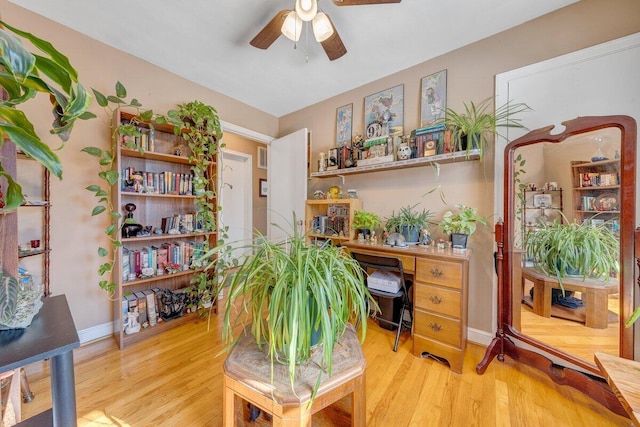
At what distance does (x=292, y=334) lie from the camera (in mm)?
737

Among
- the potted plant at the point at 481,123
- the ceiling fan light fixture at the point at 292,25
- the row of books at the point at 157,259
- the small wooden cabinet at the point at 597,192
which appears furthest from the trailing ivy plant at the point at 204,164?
the small wooden cabinet at the point at 597,192

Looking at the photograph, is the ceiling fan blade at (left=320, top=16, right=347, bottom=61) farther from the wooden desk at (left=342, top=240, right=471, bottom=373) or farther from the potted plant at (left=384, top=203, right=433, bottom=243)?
the wooden desk at (left=342, top=240, right=471, bottom=373)

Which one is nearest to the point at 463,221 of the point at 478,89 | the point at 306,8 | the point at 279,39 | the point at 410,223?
the point at 410,223

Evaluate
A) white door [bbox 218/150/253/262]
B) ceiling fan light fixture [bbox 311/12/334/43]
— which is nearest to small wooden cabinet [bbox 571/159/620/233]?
ceiling fan light fixture [bbox 311/12/334/43]

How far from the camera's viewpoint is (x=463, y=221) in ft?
5.71

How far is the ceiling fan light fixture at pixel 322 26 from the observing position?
4.60ft

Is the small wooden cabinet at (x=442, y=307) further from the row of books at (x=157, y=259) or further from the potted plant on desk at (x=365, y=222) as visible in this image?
the row of books at (x=157, y=259)

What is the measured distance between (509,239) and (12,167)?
2.49 metres

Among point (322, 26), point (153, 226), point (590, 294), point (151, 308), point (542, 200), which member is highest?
point (322, 26)

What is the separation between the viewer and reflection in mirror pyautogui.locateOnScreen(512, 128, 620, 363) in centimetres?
125

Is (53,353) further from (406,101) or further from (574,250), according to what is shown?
(406,101)

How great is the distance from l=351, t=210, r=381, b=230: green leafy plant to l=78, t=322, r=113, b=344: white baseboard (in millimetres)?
2280

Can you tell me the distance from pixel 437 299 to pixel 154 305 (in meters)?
2.32

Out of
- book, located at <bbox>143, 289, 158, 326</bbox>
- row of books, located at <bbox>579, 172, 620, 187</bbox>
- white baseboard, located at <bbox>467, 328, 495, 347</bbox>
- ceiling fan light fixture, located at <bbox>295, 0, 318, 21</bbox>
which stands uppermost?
ceiling fan light fixture, located at <bbox>295, 0, 318, 21</bbox>
